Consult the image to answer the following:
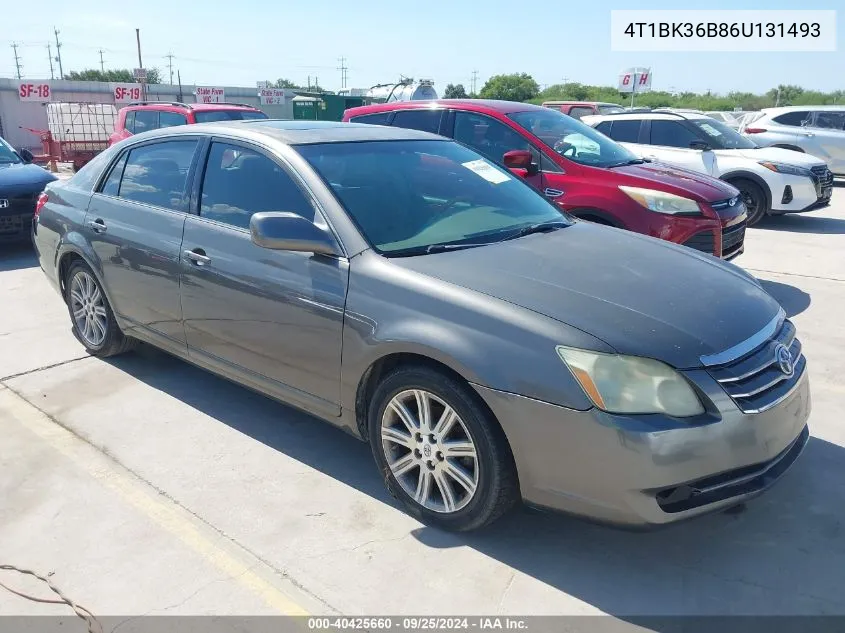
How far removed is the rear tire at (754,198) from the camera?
10375 millimetres

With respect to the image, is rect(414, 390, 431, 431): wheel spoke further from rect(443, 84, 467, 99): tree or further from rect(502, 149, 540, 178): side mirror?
rect(443, 84, 467, 99): tree

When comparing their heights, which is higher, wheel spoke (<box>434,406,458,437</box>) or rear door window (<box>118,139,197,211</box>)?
rear door window (<box>118,139,197,211</box>)

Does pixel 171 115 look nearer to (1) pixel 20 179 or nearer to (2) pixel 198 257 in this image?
(1) pixel 20 179

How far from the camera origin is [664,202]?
6.06 meters

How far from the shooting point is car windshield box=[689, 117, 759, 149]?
10594mm

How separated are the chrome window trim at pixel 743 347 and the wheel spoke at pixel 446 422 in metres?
0.98

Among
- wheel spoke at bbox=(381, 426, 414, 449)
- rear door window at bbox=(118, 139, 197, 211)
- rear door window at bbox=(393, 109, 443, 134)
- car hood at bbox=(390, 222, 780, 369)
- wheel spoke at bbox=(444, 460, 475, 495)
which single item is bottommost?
wheel spoke at bbox=(444, 460, 475, 495)

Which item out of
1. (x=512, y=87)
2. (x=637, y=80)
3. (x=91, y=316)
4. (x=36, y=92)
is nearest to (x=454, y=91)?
(x=512, y=87)

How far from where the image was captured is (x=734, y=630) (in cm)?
251

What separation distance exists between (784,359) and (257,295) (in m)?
2.43

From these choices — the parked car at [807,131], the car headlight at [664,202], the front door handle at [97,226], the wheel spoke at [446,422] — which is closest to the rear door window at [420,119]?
the car headlight at [664,202]

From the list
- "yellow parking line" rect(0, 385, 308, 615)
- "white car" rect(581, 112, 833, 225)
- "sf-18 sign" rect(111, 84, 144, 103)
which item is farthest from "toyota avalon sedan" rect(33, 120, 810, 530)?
"sf-18 sign" rect(111, 84, 144, 103)

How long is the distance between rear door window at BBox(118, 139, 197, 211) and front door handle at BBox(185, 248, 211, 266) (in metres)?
0.35

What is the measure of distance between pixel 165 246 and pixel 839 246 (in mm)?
8476
